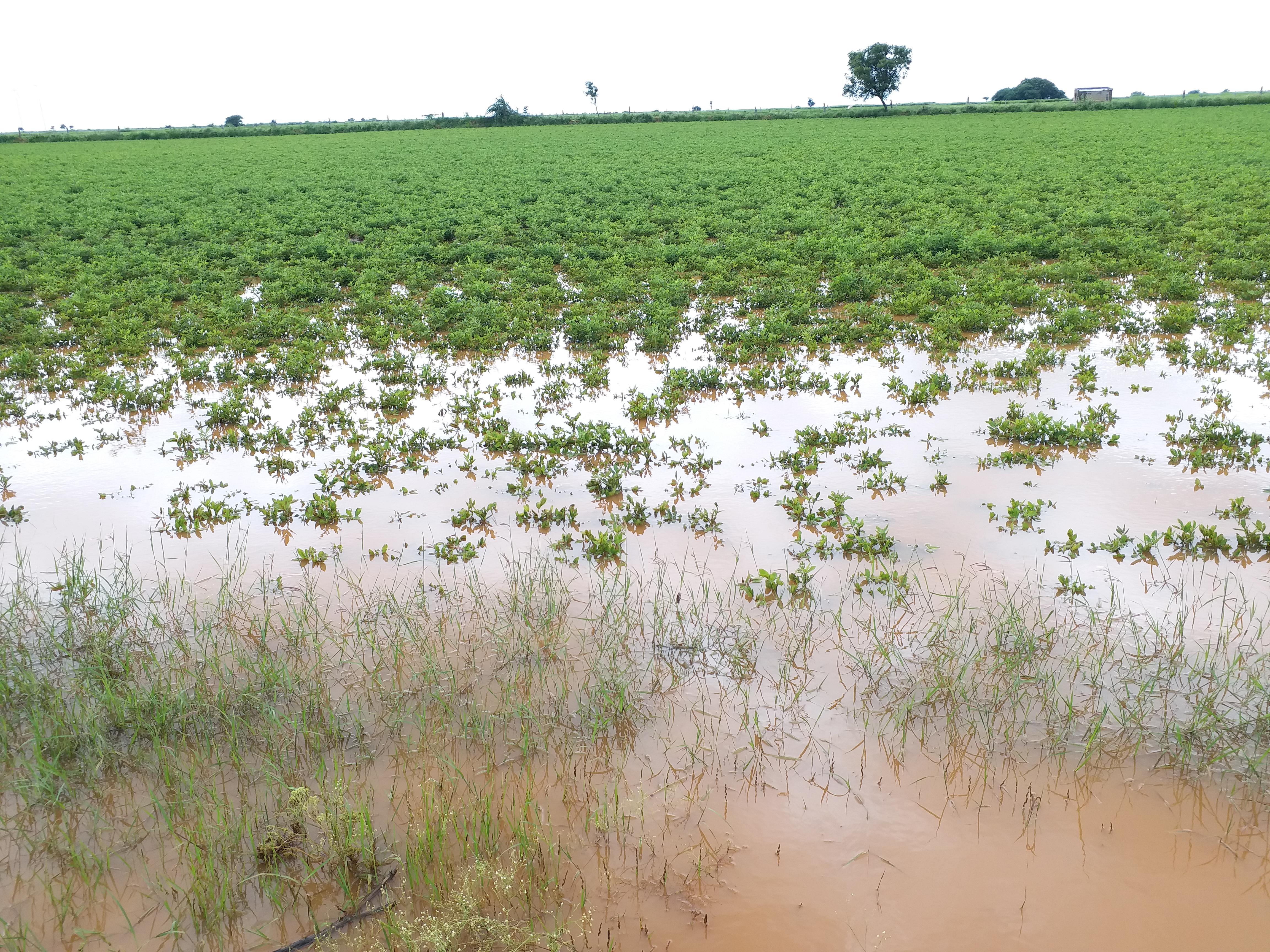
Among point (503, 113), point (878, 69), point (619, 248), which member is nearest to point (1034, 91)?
point (878, 69)

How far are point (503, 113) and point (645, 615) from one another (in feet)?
280

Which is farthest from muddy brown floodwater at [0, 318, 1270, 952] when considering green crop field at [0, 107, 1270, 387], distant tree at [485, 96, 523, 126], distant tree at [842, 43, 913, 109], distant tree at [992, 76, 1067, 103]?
distant tree at [992, 76, 1067, 103]

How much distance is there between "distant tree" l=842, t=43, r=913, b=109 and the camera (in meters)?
95.4

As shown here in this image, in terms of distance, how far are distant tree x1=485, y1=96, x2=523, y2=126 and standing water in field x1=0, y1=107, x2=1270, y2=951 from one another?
70182 mm

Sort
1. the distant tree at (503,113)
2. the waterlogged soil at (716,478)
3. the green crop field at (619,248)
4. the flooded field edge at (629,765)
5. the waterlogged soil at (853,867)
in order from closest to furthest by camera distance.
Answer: the waterlogged soil at (853,867), the flooded field edge at (629,765), the waterlogged soil at (716,478), the green crop field at (619,248), the distant tree at (503,113)

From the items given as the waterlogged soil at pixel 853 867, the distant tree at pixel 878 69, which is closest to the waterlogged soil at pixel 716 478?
the waterlogged soil at pixel 853 867

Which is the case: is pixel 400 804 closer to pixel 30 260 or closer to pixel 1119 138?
pixel 30 260

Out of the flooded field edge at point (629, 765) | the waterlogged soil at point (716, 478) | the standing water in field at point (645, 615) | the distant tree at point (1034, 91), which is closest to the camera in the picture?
the flooded field edge at point (629, 765)

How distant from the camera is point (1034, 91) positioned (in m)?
140

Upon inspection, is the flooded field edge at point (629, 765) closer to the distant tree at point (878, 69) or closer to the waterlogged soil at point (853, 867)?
the waterlogged soil at point (853, 867)

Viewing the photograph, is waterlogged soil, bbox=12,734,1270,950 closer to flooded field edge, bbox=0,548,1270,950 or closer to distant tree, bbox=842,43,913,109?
flooded field edge, bbox=0,548,1270,950

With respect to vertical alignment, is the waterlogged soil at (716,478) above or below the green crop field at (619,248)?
below

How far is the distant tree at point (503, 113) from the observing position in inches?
3115

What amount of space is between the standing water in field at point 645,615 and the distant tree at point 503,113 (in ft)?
230
